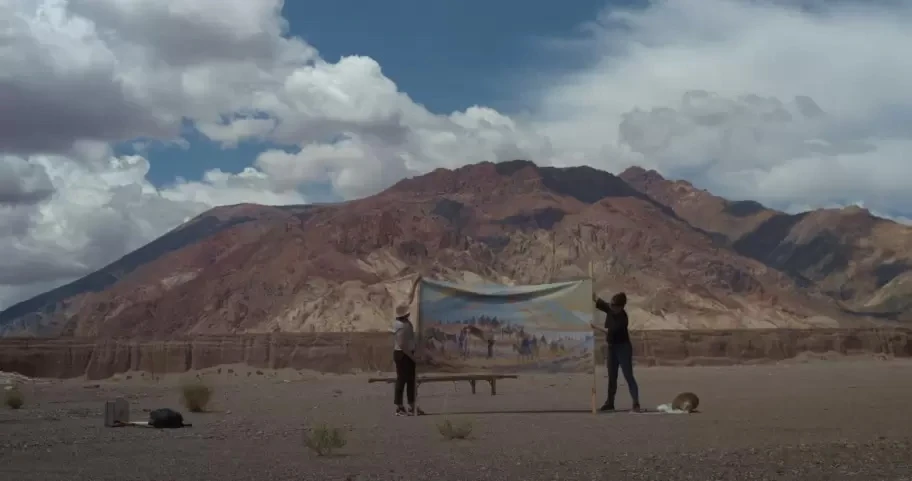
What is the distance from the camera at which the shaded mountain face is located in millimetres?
86938

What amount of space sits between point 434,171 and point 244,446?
436 ft

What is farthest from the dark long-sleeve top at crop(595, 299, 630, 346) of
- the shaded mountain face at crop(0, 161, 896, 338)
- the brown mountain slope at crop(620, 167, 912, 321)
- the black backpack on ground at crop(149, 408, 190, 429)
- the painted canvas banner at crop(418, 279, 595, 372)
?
the brown mountain slope at crop(620, 167, 912, 321)

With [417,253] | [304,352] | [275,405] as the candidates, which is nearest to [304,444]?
[275,405]

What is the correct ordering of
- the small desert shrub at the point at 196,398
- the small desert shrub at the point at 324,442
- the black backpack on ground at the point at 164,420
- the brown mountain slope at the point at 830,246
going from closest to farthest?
the small desert shrub at the point at 324,442 → the black backpack on ground at the point at 164,420 → the small desert shrub at the point at 196,398 → the brown mountain slope at the point at 830,246

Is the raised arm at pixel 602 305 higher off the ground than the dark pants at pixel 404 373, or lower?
higher

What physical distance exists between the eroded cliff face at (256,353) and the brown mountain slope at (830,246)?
5818cm

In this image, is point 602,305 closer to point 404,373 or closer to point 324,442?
point 404,373

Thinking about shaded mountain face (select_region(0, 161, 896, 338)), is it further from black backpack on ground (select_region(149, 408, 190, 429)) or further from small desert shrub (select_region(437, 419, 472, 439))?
small desert shrub (select_region(437, 419, 472, 439))

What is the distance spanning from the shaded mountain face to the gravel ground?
55846 mm

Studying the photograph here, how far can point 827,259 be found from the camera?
149 m

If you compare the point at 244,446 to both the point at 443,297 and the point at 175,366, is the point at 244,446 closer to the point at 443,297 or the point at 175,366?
the point at 443,297

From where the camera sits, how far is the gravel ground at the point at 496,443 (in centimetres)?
1005

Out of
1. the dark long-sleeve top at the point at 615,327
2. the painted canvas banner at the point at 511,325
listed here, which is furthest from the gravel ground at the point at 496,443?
the dark long-sleeve top at the point at 615,327

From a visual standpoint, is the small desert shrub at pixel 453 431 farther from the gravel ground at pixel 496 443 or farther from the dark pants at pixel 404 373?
the dark pants at pixel 404 373
